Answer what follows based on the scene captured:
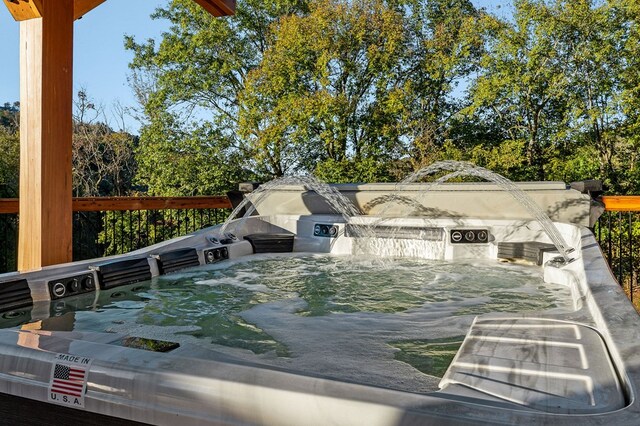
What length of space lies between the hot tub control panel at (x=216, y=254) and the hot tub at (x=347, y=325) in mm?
14

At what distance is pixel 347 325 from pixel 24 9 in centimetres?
219

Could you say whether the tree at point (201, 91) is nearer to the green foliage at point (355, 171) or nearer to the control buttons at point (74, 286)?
the green foliage at point (355, 171)

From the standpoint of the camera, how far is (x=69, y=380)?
100cm

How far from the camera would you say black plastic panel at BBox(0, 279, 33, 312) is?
197cm

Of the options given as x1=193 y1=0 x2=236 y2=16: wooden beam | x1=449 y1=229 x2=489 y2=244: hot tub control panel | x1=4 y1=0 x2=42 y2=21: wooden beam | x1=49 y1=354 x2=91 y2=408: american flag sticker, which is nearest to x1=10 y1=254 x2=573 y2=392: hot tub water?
x1=449 y1=229 x2=489 y2=244: hot tub control panel

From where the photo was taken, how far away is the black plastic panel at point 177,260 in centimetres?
292

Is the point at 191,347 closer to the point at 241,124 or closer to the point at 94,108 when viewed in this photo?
the point at 241,124

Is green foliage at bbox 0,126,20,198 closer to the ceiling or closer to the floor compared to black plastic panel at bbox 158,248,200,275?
closer to the ceiling

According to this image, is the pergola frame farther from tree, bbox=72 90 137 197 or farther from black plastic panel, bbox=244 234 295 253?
tree, bbox=72 90 137 197

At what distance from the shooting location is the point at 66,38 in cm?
253

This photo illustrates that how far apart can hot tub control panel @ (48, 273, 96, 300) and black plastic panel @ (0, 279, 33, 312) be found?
119 millimetres

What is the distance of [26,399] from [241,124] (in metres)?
9.12

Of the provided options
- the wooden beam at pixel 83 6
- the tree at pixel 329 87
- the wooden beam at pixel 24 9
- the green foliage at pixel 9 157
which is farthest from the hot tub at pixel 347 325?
the green foliage at pixel 9 157

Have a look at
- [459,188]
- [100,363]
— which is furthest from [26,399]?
[459,188]
